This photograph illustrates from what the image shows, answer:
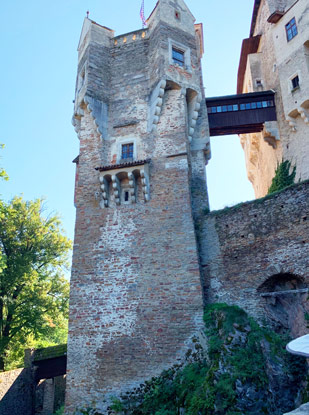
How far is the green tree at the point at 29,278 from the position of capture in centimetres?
2048

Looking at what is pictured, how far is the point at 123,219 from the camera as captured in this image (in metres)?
15.4

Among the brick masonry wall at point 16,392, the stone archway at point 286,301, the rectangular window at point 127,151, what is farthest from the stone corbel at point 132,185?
the brick masonry wall at point 16,392

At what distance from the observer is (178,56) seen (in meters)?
17.9

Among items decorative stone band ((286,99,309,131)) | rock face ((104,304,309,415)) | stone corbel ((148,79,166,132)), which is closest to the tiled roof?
stone corbel ((148,79,166,132))

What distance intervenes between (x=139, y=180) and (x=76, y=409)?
8999mm

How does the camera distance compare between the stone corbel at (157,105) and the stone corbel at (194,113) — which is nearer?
the stone corbel at (157,105)

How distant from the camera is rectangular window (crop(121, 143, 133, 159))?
16.5 metres

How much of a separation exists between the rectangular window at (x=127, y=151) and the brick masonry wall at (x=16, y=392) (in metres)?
11.5

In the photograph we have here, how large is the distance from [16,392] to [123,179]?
450 inches

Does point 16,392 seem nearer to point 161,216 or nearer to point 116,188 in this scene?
point 116,188

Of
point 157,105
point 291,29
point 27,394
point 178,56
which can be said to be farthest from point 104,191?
point 291,29

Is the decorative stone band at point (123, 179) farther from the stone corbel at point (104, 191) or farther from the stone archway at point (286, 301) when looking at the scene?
the stone archway at point (286, 301)

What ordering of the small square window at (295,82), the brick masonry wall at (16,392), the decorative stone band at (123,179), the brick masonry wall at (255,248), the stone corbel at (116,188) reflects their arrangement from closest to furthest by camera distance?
the brick masonry wall at (255,248) < the decorative stone band at (123,179) < the stone corbel at (116,188) < the brick masonry wall at (16,392) < the small square window at (295,82)

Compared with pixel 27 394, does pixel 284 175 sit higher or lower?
higher
